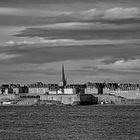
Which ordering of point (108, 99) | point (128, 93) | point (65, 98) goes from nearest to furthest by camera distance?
point (65, 98), point (108, 99), point (128, 93)

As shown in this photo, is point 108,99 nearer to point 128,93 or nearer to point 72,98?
point 128,93

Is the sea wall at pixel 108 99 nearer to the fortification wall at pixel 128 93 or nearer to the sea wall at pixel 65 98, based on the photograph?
the fortification wall at pixel 128 93

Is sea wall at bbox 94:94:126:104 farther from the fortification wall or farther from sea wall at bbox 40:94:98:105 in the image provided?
the fortification wall

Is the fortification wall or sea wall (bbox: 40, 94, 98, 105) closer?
sea wall (bbox: 40, 94, 98, 105)

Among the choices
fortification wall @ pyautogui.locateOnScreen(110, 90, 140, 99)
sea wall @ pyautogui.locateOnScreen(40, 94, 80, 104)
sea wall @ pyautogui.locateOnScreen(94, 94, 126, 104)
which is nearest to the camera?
sea wall @ pyautogui.locateOnScreen(40, 94, 80, 104)

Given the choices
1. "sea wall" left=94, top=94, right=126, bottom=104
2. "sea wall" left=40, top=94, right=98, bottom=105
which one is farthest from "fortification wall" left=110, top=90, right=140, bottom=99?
"sea wall" left=40, top=94, right=98, bottom=105

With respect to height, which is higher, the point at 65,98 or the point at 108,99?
the point at 65,98

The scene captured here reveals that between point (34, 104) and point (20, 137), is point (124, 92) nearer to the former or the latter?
point (34, 104)

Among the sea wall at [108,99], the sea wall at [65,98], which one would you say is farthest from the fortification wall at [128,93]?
the sea wall at [65,98]

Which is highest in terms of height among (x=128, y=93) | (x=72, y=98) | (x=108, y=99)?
(x=128, y=93)

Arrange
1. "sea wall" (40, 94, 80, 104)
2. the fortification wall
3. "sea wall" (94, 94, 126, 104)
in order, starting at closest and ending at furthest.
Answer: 1. "sea wall" (40, 94, 80, 104)
2. "sea wall" (94, 94, 126, 104)
3. the fortification wall

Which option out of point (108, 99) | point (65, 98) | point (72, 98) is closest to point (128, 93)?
point (108, 99)

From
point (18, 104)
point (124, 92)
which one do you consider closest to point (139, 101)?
point (124, 92)

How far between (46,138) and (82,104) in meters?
118
